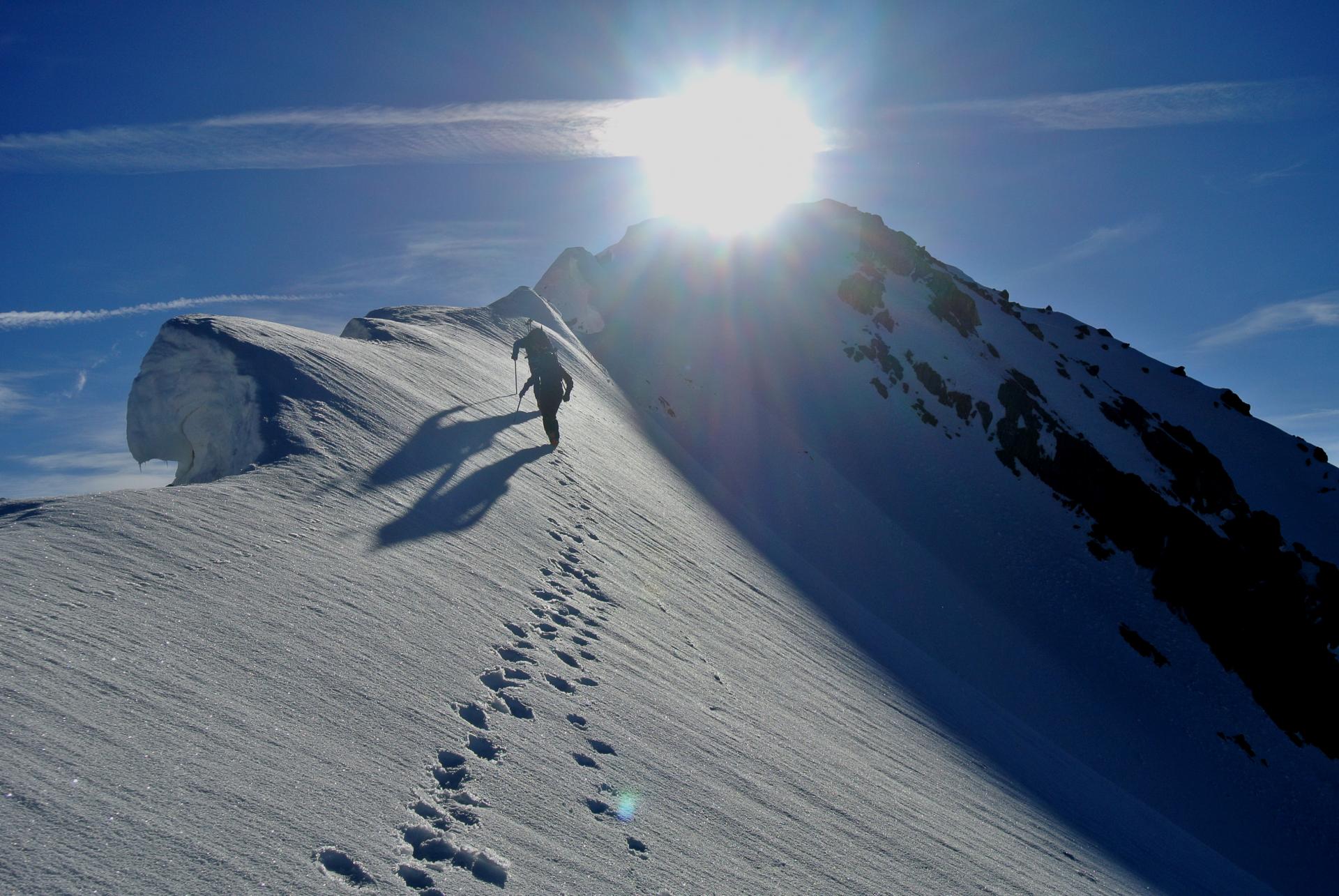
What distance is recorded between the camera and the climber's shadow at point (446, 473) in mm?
8672

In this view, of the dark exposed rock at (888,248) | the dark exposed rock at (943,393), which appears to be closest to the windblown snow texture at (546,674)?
the dark exposed rock at (943,393)

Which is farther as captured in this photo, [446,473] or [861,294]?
[861,294]

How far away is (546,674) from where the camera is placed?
6.54 meters

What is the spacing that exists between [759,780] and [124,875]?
187 inches

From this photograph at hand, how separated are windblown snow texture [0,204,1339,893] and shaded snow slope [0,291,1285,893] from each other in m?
0.03

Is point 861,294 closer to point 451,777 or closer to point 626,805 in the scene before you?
point 626,805

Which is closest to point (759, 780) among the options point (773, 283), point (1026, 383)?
point (773, 283)

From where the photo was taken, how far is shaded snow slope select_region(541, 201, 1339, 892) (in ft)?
79.6

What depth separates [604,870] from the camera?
14.9ft

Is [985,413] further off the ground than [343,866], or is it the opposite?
[985,413]

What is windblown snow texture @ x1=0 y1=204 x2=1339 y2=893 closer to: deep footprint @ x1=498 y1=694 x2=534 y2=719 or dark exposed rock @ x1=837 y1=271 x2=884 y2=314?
deep footprint @ x1=498 y1=694 x2=534 y2=719

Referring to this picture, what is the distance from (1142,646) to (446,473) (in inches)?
1108

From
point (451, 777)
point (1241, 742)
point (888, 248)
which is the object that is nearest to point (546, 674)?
point (451, 777)

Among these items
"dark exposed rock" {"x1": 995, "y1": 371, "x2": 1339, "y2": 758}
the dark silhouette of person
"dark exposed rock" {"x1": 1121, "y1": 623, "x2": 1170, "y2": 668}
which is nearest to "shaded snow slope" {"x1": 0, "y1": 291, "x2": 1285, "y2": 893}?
the dark silhouette of person
